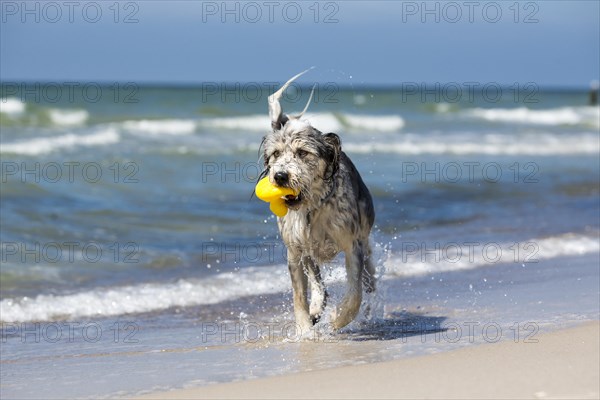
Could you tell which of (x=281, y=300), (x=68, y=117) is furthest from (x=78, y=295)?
(x=68, y=117)

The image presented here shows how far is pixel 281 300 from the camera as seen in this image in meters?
9.14

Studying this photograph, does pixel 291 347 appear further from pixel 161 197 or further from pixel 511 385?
pixel 161 197

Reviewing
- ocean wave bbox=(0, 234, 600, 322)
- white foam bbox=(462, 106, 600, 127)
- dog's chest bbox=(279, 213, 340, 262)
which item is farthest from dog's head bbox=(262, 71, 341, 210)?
white foam bbox=(462, 106, 600, 127)

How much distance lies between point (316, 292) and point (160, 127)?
72.2ft

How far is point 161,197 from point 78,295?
613 cm

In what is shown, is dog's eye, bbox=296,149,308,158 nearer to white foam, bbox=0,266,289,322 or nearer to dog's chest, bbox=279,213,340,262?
dog's chest, bbox=279,213,340,262

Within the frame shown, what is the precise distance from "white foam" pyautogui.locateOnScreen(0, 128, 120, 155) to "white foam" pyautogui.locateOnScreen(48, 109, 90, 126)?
3197 millimetres

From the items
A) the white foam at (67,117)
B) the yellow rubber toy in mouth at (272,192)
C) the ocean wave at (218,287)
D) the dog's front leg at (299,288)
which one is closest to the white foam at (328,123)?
the white foam at (67,117)

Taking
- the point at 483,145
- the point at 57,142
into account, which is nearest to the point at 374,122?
the point at 483,145

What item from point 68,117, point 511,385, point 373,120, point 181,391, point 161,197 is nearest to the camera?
point 511,385

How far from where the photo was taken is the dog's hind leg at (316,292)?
758cm

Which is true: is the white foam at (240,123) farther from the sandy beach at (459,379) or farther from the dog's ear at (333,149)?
the sandy beach at (459,379)

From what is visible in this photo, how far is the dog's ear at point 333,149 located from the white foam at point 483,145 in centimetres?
1869

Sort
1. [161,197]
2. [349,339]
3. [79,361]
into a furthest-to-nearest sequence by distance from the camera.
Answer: [161,197]
[349,339]
[79,361]
